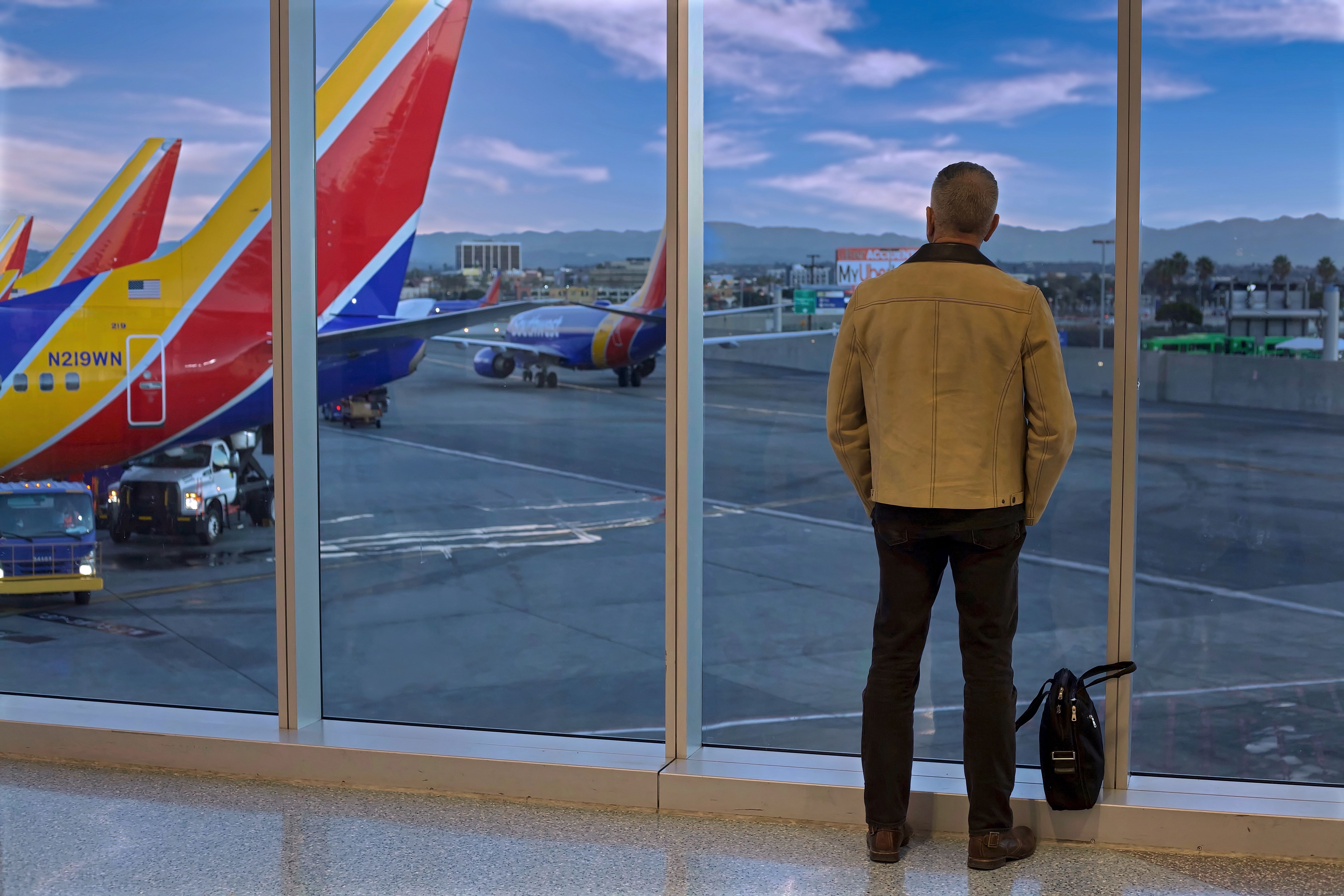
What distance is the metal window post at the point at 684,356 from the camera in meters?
1.98

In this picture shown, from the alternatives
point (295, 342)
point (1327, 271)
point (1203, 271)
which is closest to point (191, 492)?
point (295, 342)

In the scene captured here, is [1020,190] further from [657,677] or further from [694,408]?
[657,677]

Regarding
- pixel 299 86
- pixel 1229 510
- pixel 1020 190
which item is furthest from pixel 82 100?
pixel 1229 510

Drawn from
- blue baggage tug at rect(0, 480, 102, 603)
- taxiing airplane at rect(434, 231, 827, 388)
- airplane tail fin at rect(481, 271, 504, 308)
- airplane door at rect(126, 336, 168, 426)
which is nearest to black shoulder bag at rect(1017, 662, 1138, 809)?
taxiing airplane at rect(434, 231, 827, 388)

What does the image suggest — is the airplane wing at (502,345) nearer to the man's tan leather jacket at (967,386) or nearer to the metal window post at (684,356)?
the metal window post at (684,356)

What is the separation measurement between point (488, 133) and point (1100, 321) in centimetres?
270

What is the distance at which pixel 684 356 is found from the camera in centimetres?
201

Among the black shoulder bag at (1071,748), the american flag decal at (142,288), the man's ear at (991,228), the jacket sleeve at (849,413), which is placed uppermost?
the american flag decal at (142,288)

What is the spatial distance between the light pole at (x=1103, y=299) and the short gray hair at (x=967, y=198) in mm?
507

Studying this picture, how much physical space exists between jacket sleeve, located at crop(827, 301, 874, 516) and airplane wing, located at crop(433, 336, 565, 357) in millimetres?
1654

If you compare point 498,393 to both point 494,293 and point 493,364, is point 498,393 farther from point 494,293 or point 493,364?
point 494,293

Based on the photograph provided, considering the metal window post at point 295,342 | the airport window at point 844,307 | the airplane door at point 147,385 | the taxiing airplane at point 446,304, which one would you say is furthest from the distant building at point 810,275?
the airplane door at point 147,385

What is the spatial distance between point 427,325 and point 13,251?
170cm

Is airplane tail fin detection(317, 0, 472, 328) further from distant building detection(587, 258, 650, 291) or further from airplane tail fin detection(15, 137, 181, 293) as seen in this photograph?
distant building detection(587, 258, 650, 291)
